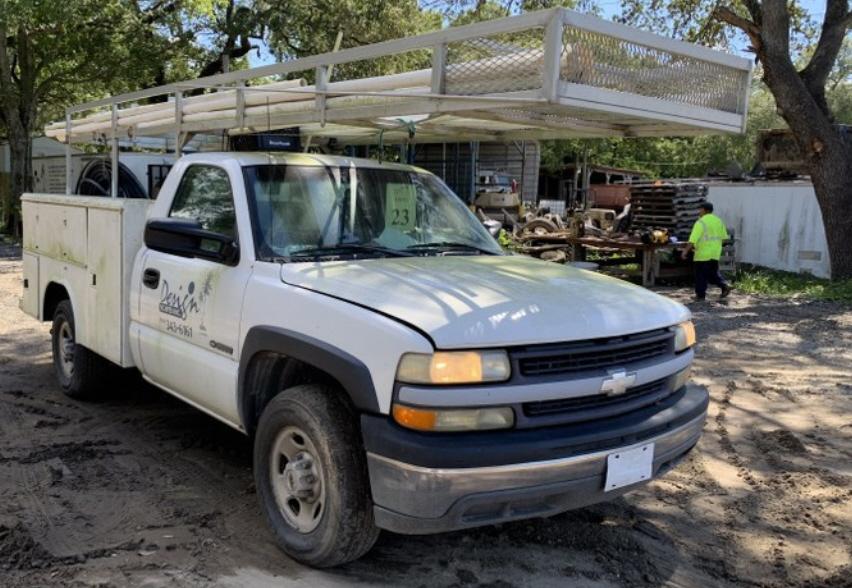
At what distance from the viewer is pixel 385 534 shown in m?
3.82

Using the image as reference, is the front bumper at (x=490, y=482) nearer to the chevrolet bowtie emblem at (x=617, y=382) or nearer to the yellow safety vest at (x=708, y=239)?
the chevrolet bowtie emblem at (x=617, y=382)

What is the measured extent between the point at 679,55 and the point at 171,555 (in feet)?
11.6

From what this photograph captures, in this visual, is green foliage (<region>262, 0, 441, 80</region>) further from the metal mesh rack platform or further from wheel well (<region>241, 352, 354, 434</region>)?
wheel well (<region>241, 352, 354, 434</region>)

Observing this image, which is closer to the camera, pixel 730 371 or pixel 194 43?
pixel 730 371

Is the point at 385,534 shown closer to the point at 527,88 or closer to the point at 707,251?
the point at 527,88

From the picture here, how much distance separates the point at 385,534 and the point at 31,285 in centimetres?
464

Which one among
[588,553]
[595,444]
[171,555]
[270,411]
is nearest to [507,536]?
[588,553]

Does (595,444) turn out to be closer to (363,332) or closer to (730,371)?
(363,332)

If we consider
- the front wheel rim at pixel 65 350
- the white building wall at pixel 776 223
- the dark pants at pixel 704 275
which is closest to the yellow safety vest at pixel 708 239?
the dark pants at pixel 704 275

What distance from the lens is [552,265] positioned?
14.7ft

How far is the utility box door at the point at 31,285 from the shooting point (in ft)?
21.9

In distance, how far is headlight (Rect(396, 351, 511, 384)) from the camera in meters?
2.98

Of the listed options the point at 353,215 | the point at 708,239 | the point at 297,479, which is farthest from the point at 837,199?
the point at 297,479

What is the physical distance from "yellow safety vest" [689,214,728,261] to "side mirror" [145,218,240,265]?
9.87 m
